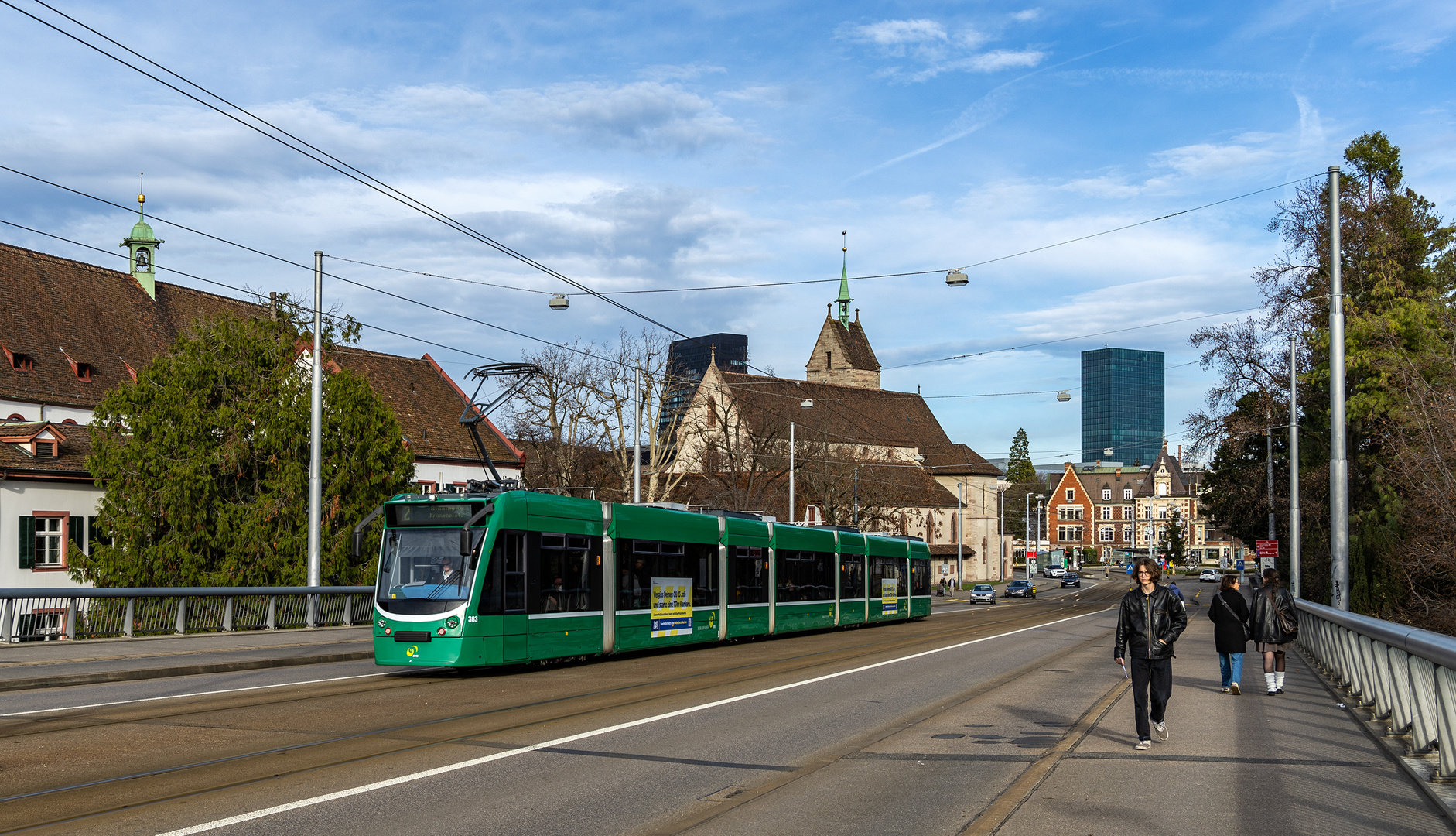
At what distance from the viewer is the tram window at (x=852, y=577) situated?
31453 millimetres

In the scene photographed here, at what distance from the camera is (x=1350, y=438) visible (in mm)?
41156

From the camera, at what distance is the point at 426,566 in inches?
661

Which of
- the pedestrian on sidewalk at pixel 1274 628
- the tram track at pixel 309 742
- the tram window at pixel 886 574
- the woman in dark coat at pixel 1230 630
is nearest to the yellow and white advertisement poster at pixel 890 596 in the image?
the tram window at pixel 886 574

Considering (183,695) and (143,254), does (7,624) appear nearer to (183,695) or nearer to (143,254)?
(183,695)

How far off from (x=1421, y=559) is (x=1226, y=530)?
1369 inches

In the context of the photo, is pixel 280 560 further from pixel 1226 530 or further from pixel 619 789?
pixel 1226 530

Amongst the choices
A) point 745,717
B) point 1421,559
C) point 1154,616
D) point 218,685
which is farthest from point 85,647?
point 1421,559

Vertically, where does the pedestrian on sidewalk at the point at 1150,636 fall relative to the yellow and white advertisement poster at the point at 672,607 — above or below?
above

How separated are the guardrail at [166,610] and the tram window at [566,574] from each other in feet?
21.9

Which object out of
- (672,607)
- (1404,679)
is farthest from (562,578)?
(1404,679)

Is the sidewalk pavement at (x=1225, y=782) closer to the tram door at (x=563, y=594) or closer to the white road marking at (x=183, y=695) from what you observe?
the tram door at (x=563, y=594)

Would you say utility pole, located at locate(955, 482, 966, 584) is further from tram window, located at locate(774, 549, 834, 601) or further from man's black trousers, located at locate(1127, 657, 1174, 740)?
man's black trousers, located at locate(1127, 657, 1174, 740)

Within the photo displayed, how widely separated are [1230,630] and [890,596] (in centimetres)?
2123

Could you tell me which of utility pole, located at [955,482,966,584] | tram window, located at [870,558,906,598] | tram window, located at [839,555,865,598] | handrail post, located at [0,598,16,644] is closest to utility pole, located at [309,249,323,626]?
handrail post, located at [0,598,16,644]
